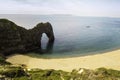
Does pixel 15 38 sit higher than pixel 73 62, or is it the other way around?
pixel 15 38

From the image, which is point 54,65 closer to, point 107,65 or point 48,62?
point 48,62

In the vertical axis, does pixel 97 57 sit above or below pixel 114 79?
below

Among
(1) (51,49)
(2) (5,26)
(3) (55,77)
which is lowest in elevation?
(1) (51,49)

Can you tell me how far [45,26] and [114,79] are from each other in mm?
53794

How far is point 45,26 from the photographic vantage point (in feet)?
248

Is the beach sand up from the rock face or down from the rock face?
down

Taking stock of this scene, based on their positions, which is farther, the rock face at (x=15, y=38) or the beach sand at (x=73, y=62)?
the rock face at (x=15, y=38)

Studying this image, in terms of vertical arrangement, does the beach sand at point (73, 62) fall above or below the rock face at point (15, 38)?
below

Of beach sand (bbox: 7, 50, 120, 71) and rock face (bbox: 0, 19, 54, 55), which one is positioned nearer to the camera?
beach sand (bbox: 7, 50, 120, 71)

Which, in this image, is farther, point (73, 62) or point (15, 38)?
point (15, 38)

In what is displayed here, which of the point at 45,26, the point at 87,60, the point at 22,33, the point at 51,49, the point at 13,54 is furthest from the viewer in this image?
the point at 45,26

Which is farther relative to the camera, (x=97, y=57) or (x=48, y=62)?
(x=97, y=57)

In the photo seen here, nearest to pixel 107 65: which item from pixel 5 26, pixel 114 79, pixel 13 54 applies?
pixel 114 79

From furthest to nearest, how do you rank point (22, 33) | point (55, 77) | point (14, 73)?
1. point (22, 33)
2. point (55, 77)
3. point (14, 73)
